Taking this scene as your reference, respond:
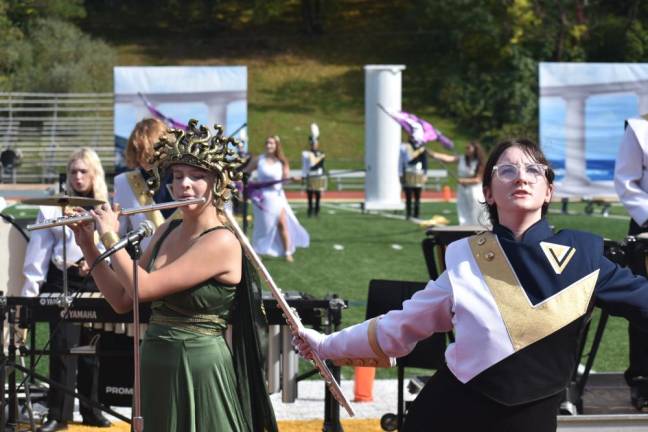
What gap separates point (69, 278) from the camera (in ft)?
24.6

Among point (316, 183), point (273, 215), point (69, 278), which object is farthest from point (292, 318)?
point (316, 183)

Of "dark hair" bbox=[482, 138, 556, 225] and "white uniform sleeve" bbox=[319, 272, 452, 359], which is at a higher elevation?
"dark hair" bbox=[482, 138, 556, 225]

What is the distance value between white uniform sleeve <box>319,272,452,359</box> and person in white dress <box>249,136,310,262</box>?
12.3m

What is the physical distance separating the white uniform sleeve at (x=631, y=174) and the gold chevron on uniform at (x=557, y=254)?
12.1ft

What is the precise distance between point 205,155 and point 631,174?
345 cm

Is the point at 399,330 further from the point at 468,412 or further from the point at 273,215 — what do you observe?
the point at 273,215

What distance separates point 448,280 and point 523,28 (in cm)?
4520

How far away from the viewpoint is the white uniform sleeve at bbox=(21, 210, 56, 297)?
24.3ft

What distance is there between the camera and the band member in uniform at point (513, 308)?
359cm

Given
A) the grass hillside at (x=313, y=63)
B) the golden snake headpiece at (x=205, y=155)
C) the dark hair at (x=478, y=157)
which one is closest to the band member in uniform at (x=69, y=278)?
the golden snake headpiece at (x=205, y=155)

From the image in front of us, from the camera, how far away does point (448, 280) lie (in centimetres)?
371

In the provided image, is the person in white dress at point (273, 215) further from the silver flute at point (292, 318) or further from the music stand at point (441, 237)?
the silver flute at point (292, 318)

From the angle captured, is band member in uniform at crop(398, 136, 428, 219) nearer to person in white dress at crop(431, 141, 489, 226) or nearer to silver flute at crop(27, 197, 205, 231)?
person in white dress at crop(431, 141, 489, 226)

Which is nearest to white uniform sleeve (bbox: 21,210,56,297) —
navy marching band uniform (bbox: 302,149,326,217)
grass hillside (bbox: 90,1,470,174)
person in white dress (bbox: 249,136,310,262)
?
person in white dress (bbox: 249,136,310,262)
